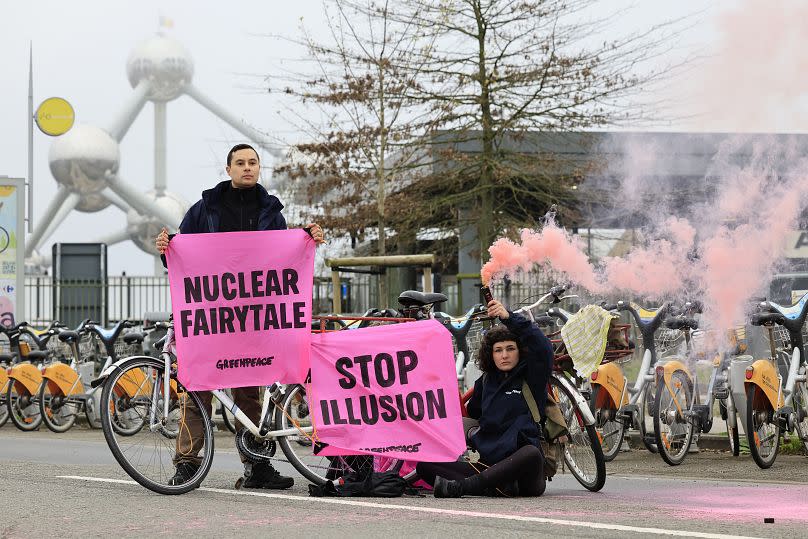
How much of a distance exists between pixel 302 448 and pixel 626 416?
158 inches

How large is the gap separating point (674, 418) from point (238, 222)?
15.4 feet

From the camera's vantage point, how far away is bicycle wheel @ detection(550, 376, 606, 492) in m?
8.38

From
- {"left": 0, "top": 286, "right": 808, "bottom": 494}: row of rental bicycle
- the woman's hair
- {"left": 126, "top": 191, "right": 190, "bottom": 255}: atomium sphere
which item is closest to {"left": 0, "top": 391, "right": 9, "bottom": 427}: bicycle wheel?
{"left": 0, "top": 286, "right": 808, "bottom": 494}: row of rental bicycle

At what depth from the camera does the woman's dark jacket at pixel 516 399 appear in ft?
26.5

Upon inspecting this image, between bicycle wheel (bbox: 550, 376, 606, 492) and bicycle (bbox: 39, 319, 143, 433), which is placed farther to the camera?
bicycle (bbox: 39, 319, 143, 433)

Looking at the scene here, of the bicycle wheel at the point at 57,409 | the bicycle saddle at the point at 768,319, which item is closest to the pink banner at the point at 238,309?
the bicycle saddle at the point at 768,319

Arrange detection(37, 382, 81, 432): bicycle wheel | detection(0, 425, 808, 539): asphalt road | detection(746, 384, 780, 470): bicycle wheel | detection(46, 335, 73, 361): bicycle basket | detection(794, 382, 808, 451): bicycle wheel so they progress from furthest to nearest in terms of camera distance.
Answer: detection(46, 335, 73, 361): bicycle basket < detection(37, 382, 81, 432): bicycle wheel < detection(794, 382, 808, 451): bicycle wheel < detection(746, 384, 780, 470): bicycle wheel < detection(0, 425, 808, 539): asphalt road

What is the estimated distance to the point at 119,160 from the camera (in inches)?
2717

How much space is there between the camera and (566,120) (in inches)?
997

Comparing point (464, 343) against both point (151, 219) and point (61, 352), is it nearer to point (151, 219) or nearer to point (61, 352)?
point (61, 352)

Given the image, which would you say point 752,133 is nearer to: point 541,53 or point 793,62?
point 793,62

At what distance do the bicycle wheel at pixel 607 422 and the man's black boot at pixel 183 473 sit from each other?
439cm

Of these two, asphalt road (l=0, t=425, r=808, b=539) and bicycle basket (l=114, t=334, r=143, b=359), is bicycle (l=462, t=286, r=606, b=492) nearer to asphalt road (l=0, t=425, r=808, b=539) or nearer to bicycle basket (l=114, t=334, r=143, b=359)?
asphalt road (l=0, t=425, r=808, b=539)

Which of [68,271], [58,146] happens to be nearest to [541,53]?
[68,271]
